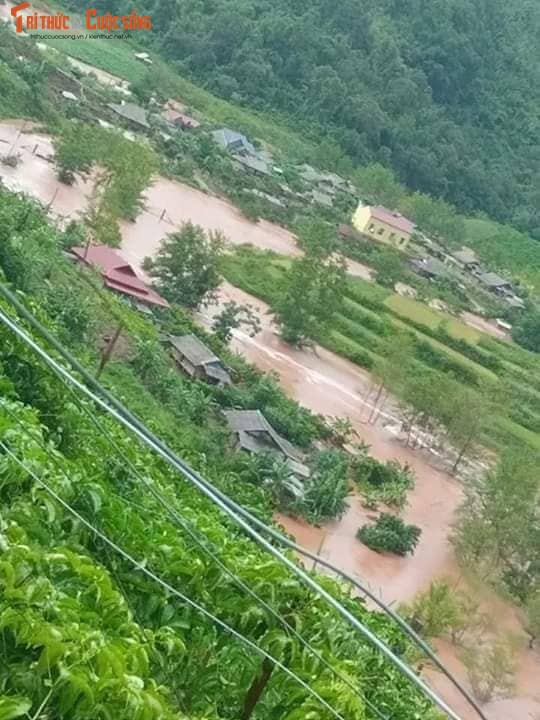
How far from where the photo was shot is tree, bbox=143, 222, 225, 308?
23469mm

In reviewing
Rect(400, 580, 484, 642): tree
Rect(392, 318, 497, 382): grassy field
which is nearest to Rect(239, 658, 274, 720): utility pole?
Rect(400, 580, 484, 642): tree

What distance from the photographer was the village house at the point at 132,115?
A: 37.8 m

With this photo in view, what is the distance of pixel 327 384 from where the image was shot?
24.9 meters

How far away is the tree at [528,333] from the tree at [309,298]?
15.4 meters

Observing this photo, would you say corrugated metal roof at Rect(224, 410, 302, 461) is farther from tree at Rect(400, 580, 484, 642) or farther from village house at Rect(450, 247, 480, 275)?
village house at Rect(450, 247, 480, 275)

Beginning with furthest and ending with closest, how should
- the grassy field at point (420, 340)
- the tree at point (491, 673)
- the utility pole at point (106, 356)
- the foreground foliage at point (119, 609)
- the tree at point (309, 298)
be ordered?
1. the grassy field at point (420, 340)
2. the tree at point (309, 298)
3. the tree at point (491, 673)
4. the utility pole at point (106, 356)
5. the foreground foliage at point (119, 609)

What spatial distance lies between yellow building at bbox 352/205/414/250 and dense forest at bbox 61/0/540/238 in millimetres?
12246

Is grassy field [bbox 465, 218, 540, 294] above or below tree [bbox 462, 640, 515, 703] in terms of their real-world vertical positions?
above

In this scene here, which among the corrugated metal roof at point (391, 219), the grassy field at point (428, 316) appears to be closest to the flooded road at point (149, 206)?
the grassy field at point (428, 316)

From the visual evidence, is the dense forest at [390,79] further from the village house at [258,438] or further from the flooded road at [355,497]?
the village house at [258,438]

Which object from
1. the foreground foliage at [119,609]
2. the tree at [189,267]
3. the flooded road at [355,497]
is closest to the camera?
the foreground foliage at [119,609]

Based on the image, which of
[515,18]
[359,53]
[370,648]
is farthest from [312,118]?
[370,648]

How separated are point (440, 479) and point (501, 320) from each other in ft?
63.2

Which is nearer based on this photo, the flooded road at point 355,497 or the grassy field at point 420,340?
the flooded road at point 355,497
